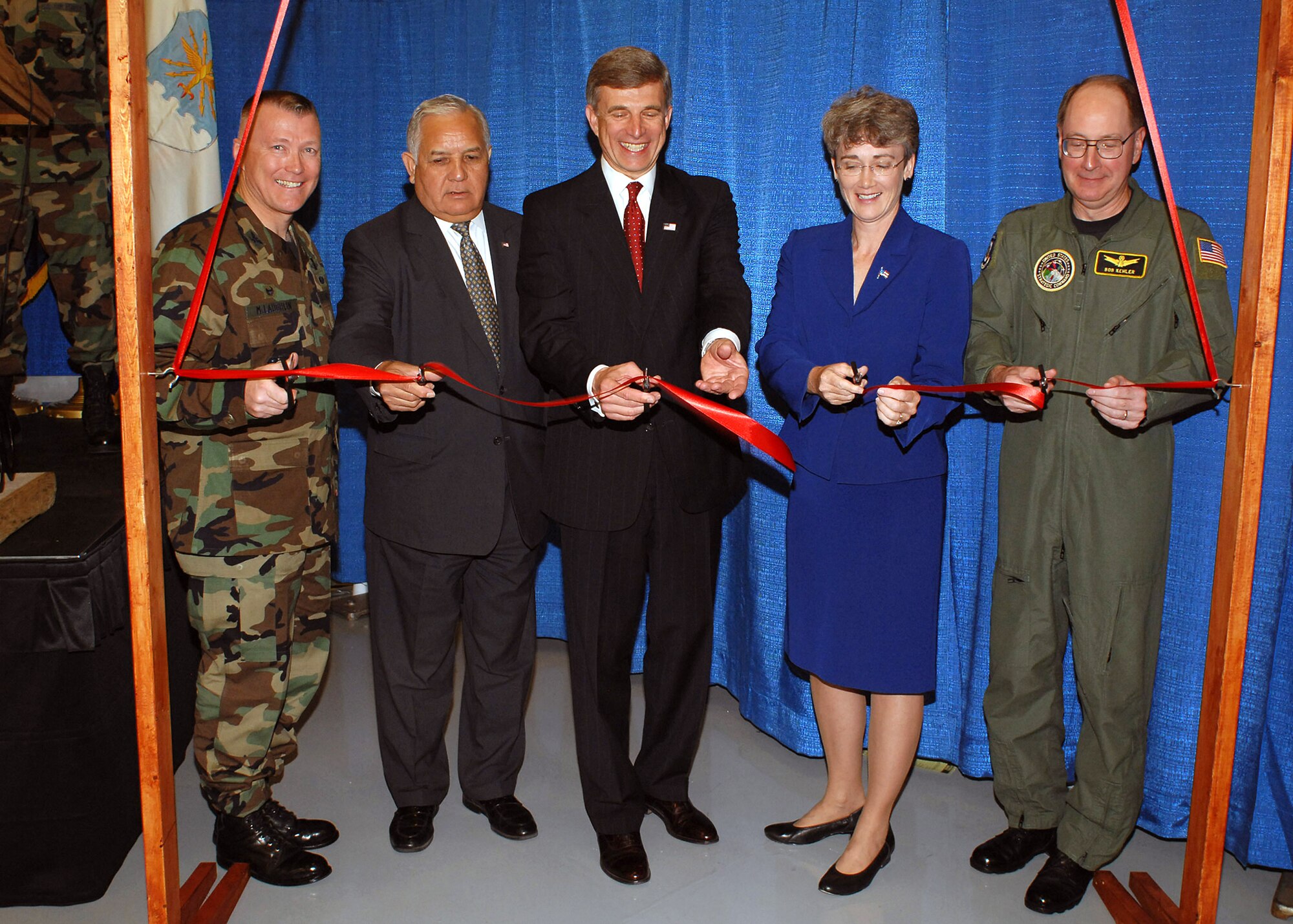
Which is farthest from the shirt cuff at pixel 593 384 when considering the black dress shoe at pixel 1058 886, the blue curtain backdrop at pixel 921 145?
the black dress shoe at pixel 1058 886

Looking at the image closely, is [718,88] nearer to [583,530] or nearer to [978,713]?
[583,530]

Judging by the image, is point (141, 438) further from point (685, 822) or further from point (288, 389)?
point (685, 822)

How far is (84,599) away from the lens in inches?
97.0

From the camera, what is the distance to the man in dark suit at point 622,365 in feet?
8.23

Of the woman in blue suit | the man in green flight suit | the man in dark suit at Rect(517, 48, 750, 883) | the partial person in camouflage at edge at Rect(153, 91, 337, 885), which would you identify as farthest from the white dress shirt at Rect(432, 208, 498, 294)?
the man in green flight suit

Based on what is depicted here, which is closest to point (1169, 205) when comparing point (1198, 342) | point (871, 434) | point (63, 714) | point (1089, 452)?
point (1198, 342)

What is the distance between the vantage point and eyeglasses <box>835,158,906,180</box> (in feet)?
7.95

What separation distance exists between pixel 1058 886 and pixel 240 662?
7.27 feet

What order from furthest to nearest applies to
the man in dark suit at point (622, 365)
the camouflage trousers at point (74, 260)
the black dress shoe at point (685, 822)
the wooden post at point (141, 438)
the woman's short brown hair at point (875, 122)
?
1. the camouflage trousers at point (74, 260)
2. the black dress shoe at point (685, 822)
3. the man in dark suit at point (622, 365)
4. the woman's short brown hair at point (875, 122)
5. the wooden post at point (141, 438)

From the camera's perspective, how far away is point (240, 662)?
2.59 metres

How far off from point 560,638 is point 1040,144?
2.71m

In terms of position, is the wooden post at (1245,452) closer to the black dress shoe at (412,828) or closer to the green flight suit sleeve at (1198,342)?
the green flight suit sleeve at (1198,342)

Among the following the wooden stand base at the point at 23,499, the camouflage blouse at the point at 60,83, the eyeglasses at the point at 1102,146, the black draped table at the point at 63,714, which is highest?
the camouflage blouse at the point at 60,83

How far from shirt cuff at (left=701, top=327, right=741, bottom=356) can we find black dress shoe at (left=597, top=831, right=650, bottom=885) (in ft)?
4.43
